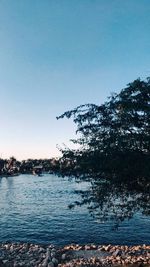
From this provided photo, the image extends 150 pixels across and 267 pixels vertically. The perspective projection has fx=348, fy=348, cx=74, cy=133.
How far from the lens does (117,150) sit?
22.1m

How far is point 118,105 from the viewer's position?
2302 centimetres

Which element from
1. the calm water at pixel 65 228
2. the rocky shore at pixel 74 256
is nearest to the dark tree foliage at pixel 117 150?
the rocky shore at pixel 74 256

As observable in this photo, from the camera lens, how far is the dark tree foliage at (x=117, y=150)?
22.0m

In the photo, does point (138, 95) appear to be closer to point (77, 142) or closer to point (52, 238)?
point (77, 142)

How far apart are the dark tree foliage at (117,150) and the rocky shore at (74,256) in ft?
24.7

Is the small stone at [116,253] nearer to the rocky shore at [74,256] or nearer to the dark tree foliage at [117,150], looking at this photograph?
the rocky shore at [74,256]

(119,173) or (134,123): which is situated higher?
(134,123)

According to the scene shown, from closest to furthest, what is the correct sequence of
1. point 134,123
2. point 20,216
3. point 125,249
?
point 134,123 < point 125,249 < point 20,216

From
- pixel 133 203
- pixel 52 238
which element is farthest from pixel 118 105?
pixel 52 238

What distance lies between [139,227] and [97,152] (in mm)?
31965

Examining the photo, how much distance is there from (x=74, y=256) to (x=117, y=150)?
17541 mm

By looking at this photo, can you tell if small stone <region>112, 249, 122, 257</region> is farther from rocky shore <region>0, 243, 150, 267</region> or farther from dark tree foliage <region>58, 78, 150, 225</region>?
dark tree foliage <region>58, 78, 150, 225</region>

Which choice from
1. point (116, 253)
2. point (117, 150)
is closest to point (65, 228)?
point (116, 253)

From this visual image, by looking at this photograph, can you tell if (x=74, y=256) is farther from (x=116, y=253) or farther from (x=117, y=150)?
(x=117, y=150)
